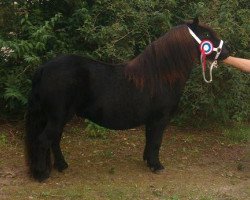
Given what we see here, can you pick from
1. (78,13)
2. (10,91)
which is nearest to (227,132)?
(78,13)

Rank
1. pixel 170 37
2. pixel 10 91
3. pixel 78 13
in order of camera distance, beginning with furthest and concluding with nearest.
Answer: pixel 78 13, pixel 10 91, pixel 170 37

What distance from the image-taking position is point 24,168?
16.4ft

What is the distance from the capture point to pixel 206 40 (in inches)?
193

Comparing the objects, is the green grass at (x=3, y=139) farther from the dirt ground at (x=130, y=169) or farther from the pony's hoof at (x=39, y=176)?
the pony's hoof at (x=39, y=176)

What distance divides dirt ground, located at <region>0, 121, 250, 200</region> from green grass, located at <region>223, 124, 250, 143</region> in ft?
0.46

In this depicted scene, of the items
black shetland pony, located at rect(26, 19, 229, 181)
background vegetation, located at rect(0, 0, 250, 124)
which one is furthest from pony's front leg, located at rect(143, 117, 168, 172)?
background vegetation, located at rect(0, 0, 250, 124)

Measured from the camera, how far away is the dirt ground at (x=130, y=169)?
451 centimetres

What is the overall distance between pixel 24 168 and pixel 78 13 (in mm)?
2564

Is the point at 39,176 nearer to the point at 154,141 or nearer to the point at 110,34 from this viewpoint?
the point at 154,141

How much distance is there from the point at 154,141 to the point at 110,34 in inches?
76.4

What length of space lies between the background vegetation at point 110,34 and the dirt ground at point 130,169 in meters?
0.61

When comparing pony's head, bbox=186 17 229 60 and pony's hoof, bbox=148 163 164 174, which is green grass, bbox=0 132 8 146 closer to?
pony's hoof, bbox=148 163 164 174

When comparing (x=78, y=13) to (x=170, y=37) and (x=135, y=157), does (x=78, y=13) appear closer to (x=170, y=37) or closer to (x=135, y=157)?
(x=170, y=37)

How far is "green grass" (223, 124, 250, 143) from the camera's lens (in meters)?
6.69
